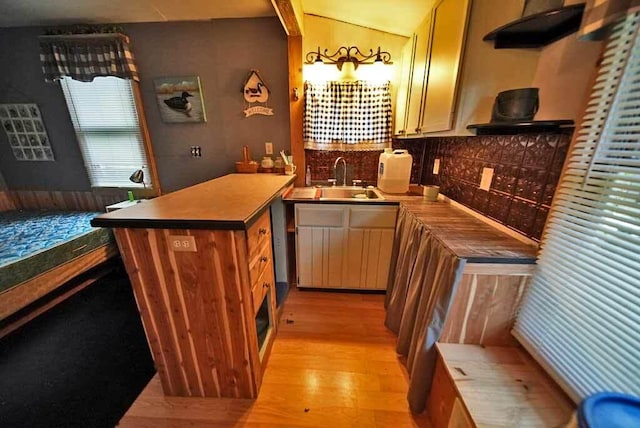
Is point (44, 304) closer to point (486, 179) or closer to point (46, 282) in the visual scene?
point (46, 282)

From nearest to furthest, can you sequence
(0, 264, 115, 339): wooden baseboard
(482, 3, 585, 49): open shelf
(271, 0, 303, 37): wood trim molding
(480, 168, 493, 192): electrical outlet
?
(482, 3, 585, 49): open shelf < (480, 168, 493, 192): electrical outlet < (271, 0, 303, 37): wood trim molding < (0, 264, 115, 339): wooden baseboard

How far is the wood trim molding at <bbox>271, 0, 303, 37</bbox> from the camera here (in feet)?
5.28

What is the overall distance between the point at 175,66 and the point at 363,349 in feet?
10.3

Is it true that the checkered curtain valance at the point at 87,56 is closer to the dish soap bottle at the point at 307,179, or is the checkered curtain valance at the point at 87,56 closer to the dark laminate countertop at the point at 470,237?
the dish soap bottle at the point at 307,179

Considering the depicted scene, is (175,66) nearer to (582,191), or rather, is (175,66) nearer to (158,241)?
(158,241)

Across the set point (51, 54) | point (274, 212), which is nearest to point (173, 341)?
point (274, 212)

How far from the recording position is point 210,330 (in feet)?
3.88

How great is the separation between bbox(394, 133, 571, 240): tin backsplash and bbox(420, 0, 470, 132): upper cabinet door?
0.33m

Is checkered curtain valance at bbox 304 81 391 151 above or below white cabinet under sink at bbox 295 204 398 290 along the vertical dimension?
above

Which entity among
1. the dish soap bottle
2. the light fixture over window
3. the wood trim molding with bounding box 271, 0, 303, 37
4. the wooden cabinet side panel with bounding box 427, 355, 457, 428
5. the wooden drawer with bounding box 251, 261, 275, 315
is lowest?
the wooden cabinet side panel with bounding box 427, 355, 457, 428

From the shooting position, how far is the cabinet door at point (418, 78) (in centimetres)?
164

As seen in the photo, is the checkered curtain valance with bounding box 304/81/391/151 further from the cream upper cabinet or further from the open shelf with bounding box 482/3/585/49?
the open shelf with bounding box 482/3/585/49

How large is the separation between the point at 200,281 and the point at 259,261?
30 centimetres

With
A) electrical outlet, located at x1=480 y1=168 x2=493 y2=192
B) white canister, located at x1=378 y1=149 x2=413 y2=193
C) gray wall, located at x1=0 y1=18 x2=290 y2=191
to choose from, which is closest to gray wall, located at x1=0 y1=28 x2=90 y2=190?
gray wall, located at x1=0 y1=18 x2=290 y2=191
